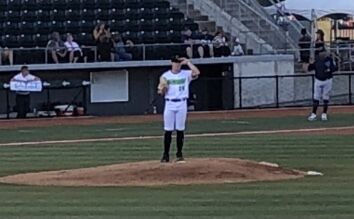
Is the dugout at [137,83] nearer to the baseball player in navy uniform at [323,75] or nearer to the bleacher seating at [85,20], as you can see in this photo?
the bleacher seating at [85,20]

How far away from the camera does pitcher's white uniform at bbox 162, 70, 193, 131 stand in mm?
16062

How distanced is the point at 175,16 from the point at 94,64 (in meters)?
5.23

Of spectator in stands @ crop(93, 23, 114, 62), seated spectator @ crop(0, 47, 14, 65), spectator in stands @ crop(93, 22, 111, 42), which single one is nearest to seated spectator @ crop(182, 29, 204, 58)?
spectator in stands @ crop(93, 23, 114, 62)

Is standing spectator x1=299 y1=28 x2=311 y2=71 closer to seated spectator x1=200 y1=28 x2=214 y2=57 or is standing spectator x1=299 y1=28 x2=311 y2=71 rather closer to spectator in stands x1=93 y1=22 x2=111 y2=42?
seated spectator x1=200 y1=28 x2=214 y2=57

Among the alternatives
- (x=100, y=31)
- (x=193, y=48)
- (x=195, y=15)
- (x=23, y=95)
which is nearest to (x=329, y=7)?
(x=195, y=15)

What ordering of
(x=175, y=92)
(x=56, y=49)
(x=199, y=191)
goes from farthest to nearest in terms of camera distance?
(x=56, y=49) → (x=175, y=92) → (x=199, y=191)

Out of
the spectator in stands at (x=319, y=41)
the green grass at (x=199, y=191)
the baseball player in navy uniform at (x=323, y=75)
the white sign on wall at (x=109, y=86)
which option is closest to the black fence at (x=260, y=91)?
Result: the white sign on wall at (x=109, y=86)

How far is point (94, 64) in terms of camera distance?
1331 inches

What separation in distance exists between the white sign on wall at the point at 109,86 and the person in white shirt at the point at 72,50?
1194mm

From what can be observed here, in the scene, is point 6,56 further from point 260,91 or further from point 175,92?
point 175,92

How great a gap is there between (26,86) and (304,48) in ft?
34.4

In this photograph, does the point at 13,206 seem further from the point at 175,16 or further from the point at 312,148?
the point at 175,16

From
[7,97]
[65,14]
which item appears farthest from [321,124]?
[65,14]

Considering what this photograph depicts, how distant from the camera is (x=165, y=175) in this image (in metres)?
14.9
